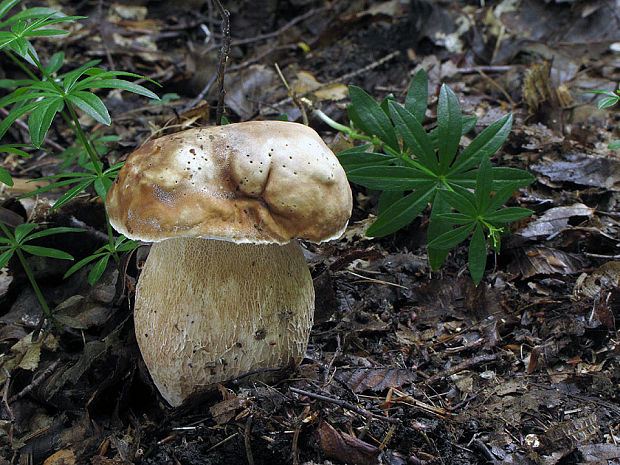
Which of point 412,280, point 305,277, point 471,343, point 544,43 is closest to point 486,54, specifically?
point 544,43

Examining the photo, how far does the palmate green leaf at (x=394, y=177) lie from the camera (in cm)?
232

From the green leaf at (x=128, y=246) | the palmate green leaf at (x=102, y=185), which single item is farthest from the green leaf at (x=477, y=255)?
the palmate green leaf at (x=102, y=185)

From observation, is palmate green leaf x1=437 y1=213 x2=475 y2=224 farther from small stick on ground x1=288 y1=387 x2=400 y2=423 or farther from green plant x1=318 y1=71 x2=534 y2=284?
small stick on ground x1=288 y1=387 x2=400 y2=423

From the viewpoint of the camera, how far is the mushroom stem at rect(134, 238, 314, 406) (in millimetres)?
1953

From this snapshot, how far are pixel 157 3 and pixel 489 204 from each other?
6.09m

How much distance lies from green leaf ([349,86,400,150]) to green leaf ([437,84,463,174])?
0.28m

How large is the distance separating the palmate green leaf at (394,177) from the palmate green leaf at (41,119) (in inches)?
53.4

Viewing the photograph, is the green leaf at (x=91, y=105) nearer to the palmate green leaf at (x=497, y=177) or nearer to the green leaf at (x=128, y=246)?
the green leaf at (x=128, y=246)

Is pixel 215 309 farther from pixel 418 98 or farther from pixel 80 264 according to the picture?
pixel 418 98

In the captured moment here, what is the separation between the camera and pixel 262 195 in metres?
1.77

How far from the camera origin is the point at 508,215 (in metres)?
2.15

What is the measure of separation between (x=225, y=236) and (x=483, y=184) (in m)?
1.17

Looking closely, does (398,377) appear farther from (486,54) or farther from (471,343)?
(486,54)

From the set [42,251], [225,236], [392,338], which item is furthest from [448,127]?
[42,251]
